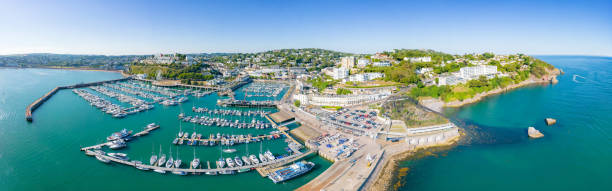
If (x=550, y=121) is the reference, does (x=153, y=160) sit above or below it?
below

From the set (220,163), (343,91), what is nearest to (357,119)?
(343,91)

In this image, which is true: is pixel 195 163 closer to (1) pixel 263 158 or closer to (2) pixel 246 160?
(2) pixel 246 160

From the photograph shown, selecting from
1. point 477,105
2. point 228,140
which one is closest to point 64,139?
point 228,140

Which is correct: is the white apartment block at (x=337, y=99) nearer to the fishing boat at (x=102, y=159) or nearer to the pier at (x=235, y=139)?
the pier at (x=235, y=139)

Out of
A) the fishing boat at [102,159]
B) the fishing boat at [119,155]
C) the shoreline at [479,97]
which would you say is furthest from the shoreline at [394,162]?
the fishing boat at [102,159]

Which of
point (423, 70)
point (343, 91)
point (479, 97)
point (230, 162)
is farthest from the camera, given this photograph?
point (423, 70)

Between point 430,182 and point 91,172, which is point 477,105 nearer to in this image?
point 430,182
